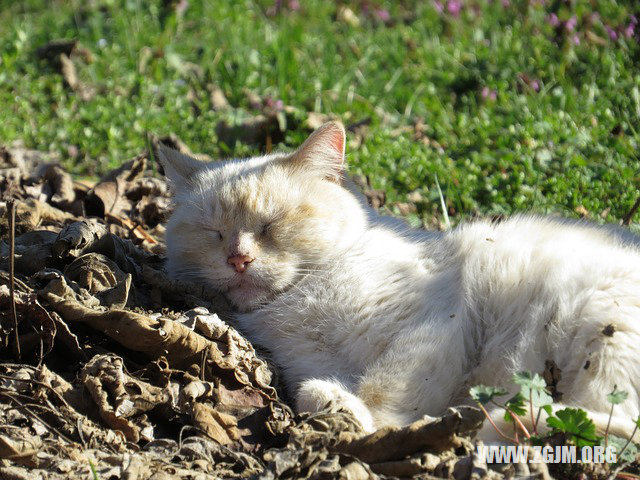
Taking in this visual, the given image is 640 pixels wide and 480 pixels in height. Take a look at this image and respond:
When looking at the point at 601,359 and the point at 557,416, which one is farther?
the point at 601,359

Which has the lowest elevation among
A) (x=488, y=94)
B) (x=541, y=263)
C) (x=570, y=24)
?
(x=541, y=263)

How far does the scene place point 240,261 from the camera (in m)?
2.98

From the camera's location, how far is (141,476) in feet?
7.00

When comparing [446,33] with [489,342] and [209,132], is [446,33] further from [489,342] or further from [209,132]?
[489,342]

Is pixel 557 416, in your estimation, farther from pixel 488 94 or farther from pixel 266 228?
pixel 488 94

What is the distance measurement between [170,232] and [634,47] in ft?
14.4

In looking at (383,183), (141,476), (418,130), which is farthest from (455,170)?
(141,476)

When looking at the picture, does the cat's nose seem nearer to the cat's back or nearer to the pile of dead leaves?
the pile of dead leaves

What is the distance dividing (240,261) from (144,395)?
73 cm

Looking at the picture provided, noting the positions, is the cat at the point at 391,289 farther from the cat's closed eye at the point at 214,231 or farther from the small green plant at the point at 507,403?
the small green plant at the point at 507,403

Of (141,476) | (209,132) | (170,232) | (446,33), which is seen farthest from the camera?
(446,33)

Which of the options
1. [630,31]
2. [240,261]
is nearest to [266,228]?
[240,261]

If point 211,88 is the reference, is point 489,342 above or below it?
below

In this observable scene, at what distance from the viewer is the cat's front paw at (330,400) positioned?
2.58 meters
